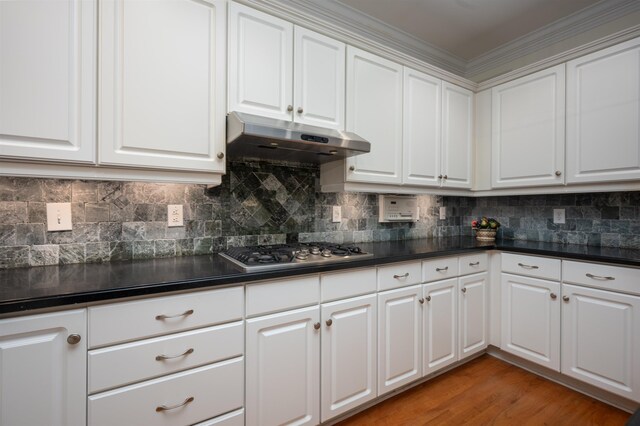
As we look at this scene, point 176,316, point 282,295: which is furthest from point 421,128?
point 176,316

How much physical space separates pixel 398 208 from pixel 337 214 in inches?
24.9

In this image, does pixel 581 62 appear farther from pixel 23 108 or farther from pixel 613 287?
pixel 23 108

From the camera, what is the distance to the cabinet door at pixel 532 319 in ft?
6.68

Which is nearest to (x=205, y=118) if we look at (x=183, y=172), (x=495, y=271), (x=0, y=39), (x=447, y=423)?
(x=183, y=172)

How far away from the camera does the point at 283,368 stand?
1410 mm

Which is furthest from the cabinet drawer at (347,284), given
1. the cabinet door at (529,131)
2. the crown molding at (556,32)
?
the crown molding at (556,32)

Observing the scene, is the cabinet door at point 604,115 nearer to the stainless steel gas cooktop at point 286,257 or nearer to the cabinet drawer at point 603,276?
the cabinet drawer at point 603,276

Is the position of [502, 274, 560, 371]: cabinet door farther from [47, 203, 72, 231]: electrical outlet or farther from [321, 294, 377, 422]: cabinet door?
[47, 203, 72, 231]: electrical outlet

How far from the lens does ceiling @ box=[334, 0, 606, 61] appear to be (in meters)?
2.26

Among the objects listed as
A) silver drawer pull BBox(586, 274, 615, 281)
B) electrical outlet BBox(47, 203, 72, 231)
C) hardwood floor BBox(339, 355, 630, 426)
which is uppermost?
electrical outlet BBox(47, 203, 72, 231)

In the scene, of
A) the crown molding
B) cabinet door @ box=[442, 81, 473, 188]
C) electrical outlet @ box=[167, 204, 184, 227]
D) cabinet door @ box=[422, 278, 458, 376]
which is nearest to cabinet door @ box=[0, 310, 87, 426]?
electrical outlet @ box=[167, 204, 184, 227]

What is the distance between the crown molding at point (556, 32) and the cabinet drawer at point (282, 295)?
2.85 metres

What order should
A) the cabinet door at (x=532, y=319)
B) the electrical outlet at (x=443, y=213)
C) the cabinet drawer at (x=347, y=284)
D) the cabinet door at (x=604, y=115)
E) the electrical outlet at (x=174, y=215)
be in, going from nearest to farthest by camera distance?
the cabinet drawer at (x=347, y=284), the electrical outlet at (x=174, y=215), the cabinet door at (x=604, y=115), the cabinet door at (x=532, y=319), the electrical outlet at (x=443, y=213)

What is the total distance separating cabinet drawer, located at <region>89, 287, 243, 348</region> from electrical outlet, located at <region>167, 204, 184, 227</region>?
638 millimetres
